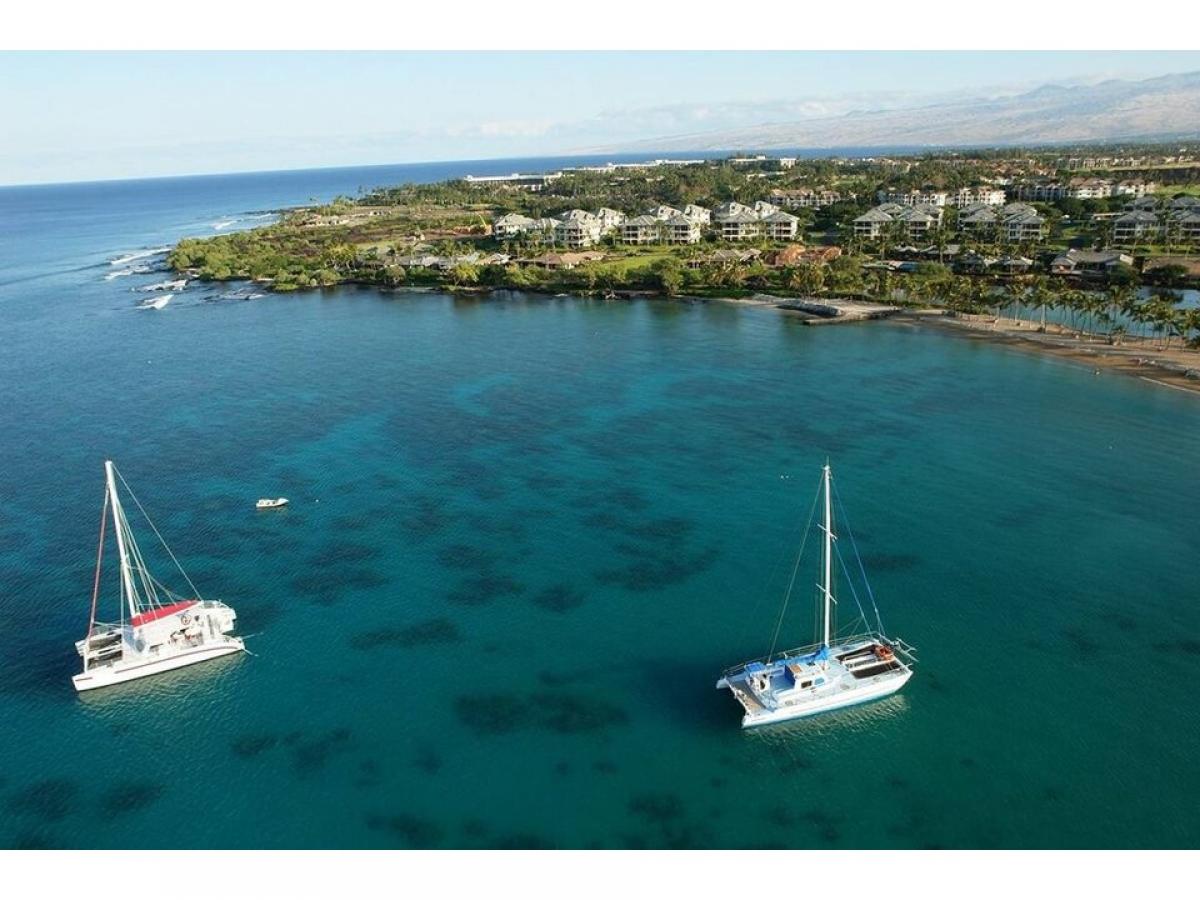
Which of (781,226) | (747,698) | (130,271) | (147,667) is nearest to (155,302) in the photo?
(130,271)

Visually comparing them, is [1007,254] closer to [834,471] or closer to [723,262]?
[723,262]

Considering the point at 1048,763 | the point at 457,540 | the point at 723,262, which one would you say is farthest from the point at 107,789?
the point at 723,262

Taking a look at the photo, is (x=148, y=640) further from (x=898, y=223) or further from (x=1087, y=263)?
(x=898, y=223)

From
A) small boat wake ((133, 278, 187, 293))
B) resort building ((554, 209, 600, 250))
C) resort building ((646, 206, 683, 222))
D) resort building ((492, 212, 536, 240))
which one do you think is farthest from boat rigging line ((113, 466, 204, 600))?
resort building ((646, 206, 683, 222))

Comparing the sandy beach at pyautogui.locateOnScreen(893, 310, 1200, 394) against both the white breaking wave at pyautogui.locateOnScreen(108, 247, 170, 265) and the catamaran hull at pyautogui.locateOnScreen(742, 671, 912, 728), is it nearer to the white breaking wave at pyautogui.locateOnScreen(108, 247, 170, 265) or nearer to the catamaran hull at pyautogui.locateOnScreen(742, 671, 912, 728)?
the catamaran hull at pyautogui.locateOnScreen(742, 671, 912, 728)

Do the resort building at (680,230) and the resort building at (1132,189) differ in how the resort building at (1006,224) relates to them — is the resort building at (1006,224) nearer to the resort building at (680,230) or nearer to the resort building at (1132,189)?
the resort building at (1132,189)

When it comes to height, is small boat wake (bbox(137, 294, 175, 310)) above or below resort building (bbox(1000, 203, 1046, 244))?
below
